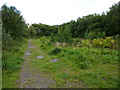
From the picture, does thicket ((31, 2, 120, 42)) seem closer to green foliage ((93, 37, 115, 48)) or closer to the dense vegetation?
the dense vegetation

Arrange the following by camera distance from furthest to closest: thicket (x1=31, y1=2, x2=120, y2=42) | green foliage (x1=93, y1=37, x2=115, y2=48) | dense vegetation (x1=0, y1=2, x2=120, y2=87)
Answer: thicket (x1=31, y1=2, x2=120, y2=42)
green foliage (x1=93, y1=37, x2=115, y2=48)
dense vegetation (x1=0, y1=2, x2=120, y2=87)

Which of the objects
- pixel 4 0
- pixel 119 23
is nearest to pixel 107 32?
pixel 119 23

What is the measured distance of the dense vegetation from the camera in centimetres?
531

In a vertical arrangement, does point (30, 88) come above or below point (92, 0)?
below

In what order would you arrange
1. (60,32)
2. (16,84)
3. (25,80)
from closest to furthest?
(16,84) → (25,80) → (60,32)

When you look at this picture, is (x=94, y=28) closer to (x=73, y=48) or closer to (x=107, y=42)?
(x=107, y=42)

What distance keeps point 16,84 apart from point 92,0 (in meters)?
14.4

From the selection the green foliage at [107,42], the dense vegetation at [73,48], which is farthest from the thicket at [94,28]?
the green foliage at [107,42]

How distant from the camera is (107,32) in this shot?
29.4 metres

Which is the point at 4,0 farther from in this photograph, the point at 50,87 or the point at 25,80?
the point at 50,87

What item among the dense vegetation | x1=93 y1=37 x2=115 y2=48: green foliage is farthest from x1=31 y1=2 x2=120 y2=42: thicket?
x1=93 y1=37 x2=115 y2=48: green foliage

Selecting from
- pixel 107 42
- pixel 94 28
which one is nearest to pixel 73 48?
pixel 107 42

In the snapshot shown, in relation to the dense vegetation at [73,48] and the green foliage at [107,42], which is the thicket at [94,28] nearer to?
the dense vegetation at [73,48]

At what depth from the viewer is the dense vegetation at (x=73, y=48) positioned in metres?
5.31
